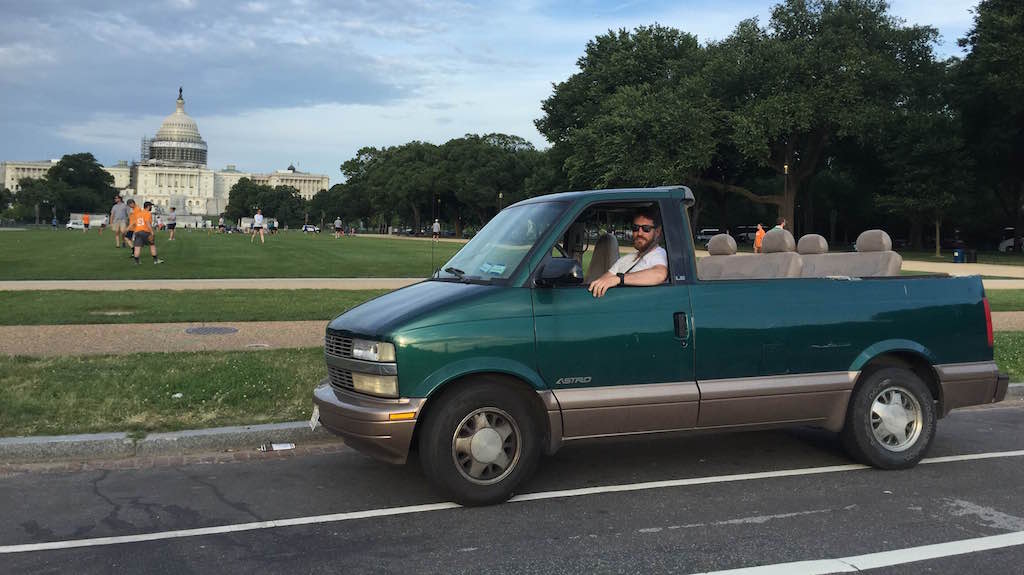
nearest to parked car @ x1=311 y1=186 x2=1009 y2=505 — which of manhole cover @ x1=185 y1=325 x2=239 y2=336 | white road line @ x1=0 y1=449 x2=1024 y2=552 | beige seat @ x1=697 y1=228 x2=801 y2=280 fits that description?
white road line @ x1=0 y1=449 x2=1024 y2=552

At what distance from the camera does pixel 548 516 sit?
190 inches

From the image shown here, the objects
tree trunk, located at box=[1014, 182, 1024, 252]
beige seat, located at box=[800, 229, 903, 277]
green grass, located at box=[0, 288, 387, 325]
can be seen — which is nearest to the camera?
beige seat, located at box=[800, 229, 903, 277]

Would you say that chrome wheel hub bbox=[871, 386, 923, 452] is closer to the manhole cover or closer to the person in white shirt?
the person in white shirt

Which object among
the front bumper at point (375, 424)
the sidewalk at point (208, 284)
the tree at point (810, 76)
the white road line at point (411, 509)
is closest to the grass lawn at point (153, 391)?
the front bumper at point (375, 424)

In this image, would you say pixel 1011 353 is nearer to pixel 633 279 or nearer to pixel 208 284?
pixel 633 279

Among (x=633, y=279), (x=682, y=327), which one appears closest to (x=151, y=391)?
(x=633, y=279)

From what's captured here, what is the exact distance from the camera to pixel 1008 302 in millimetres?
17094

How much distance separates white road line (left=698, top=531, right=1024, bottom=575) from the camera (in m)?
3.97

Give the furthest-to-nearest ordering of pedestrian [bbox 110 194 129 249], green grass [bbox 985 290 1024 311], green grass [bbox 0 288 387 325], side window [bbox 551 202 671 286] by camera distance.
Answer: pedestrian [bbox 110 194 129 249] < green grass [bbox 985 290 1024 311] < green grass [bbox 0 288 387 325] < side window [bbox 551 202 671 286]

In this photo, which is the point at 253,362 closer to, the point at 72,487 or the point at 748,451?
the point at 72,487

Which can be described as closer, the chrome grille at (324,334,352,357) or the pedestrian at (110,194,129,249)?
the chrome grille at (324,334,352,357)

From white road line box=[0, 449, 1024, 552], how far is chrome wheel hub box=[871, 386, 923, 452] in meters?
0.28

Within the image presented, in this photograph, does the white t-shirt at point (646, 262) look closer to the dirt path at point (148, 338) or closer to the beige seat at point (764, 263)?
the beige seat at point (764, 263)

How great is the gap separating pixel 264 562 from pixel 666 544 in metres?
2.05
